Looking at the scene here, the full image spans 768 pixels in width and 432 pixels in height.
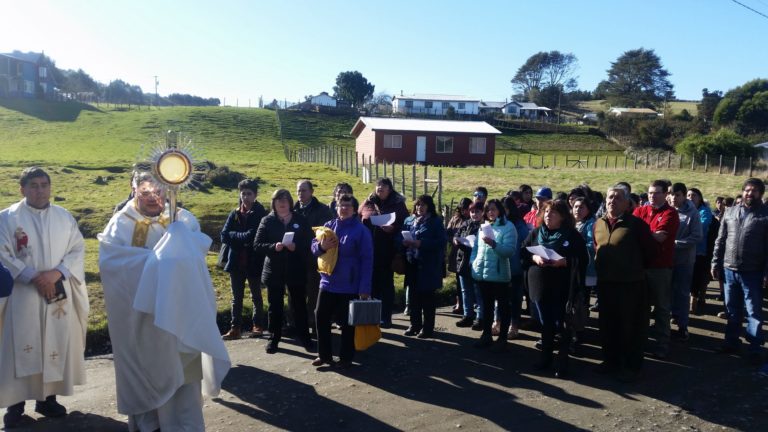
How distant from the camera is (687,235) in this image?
8.15 metres

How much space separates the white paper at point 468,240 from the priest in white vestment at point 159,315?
403 centimetres

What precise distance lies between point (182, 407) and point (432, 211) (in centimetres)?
425

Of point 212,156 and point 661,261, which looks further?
point 212,156

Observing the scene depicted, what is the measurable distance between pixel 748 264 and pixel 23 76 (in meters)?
78.6

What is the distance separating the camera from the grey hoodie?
811 centimetres

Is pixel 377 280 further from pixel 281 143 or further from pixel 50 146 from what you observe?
pixel 281 143

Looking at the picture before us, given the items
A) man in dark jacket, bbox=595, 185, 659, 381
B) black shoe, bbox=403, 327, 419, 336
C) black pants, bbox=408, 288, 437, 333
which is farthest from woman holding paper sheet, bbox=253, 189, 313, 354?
man in dark jacket, bbox=595, 185, 659, 381

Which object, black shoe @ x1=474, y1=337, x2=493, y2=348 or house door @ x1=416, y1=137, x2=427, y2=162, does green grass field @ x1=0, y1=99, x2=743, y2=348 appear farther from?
house door @ x1=416, y1=137, x2=427, y2=162

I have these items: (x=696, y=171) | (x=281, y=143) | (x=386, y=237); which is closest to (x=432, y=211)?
(x=386, y=237)

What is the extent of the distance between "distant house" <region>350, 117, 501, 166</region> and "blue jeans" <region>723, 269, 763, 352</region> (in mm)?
40432

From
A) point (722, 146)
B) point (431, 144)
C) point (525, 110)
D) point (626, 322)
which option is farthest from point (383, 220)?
point (525, 110)

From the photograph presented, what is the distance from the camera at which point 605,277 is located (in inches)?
269

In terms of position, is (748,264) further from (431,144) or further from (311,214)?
(431,144)

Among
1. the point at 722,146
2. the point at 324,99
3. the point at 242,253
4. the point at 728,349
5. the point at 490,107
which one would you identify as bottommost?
the point at 728,349
